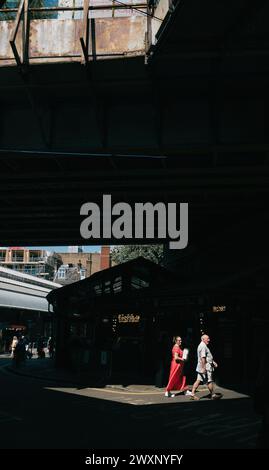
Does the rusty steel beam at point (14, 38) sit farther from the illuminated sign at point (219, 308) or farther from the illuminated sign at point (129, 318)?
the illuminated sign at point (129, 318)

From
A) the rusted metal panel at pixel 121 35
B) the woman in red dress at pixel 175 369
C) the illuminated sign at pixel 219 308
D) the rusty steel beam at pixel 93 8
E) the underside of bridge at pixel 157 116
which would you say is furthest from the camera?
the illuminated sign at pixel 219 308

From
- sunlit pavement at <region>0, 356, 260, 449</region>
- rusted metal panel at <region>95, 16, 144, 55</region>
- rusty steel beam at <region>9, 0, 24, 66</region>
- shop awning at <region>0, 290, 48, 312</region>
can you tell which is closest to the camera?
sunlit pavement at <region>0, 356, 260, 449</region>

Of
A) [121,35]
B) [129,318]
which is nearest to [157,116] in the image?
[121,35]

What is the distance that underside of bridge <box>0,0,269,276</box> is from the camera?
1055 centimetres

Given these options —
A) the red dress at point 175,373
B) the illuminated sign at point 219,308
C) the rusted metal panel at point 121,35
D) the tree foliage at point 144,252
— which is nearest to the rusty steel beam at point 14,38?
the rusted metal panel at point 121,35

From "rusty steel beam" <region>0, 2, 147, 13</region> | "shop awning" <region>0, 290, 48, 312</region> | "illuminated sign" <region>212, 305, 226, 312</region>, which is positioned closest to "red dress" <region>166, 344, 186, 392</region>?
"illuminated sign" <region>212, 305, 226, 312</region>

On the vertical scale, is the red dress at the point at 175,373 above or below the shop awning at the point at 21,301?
below

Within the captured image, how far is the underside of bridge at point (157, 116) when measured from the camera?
10.6m

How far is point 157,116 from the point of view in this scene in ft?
43.1

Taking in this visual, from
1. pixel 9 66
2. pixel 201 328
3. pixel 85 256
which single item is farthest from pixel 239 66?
pixel 85 256

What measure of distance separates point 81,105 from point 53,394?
853 cm

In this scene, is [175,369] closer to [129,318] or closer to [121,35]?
[129,318]

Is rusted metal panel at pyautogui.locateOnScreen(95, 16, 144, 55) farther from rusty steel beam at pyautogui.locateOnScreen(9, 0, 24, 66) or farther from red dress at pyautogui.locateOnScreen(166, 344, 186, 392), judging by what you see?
red dress at pyautogui.locateOnScreen(166, 344, 186, 392)
